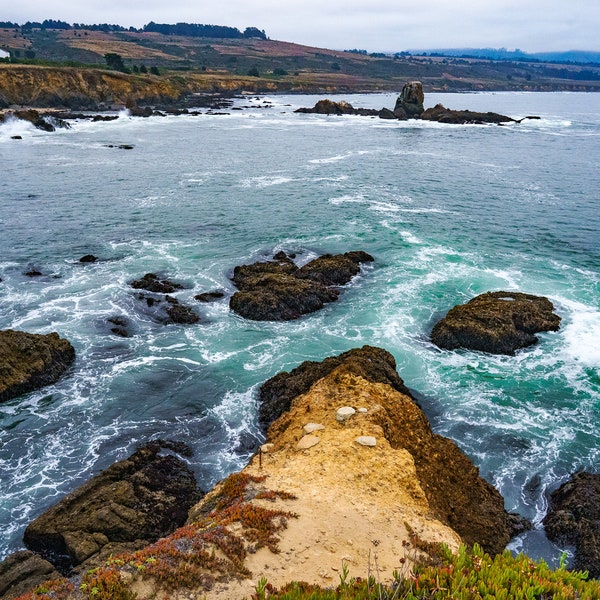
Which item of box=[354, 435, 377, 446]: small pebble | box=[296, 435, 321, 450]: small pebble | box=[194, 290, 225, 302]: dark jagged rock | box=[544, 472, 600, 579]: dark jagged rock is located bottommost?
box=[544, 472, 600, 579]: dark jagged rock

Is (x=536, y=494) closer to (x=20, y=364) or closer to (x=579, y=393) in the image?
(x=579, y=393)

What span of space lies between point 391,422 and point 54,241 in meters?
36.0

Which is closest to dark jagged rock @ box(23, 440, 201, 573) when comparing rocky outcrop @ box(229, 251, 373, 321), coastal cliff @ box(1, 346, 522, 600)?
coastal cliff @ box(1, 346, 522, 600)

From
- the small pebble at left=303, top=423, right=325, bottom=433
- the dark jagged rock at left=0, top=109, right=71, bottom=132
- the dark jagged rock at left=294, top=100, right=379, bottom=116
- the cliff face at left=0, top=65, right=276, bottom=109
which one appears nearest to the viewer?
the small pebble at left=303, top=423, right=325, bottom=433

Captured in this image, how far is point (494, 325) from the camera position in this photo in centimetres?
2959

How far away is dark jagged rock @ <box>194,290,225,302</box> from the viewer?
3428 cm

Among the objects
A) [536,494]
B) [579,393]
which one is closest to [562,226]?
[579,393]

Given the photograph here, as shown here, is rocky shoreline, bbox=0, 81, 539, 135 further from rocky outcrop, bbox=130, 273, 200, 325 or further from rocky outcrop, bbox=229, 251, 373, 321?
→ rocky outcrop, bbox=229, 251, 373, 321

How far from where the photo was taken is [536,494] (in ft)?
65.0

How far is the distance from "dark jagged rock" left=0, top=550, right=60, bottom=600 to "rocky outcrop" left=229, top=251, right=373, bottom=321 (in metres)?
19.1

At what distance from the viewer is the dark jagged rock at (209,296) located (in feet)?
112

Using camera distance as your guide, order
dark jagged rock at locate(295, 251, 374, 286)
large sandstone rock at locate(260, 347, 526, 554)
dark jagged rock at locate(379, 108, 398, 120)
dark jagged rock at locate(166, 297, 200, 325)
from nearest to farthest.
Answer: large sandstone rock at locate(260, 347, 526, 554) < dark jagged rock at locate(166, 297, 200, 325) < dark jagged rock at locate(295, 251, 374, 286) < dark jagged rock at locate(379, 108, 398, 120)

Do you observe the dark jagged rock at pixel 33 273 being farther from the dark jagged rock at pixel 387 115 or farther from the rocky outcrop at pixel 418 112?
Result: the dark jagged rock at pixel 387 115

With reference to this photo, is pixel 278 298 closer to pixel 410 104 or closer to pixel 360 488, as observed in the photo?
pixel 360 488
